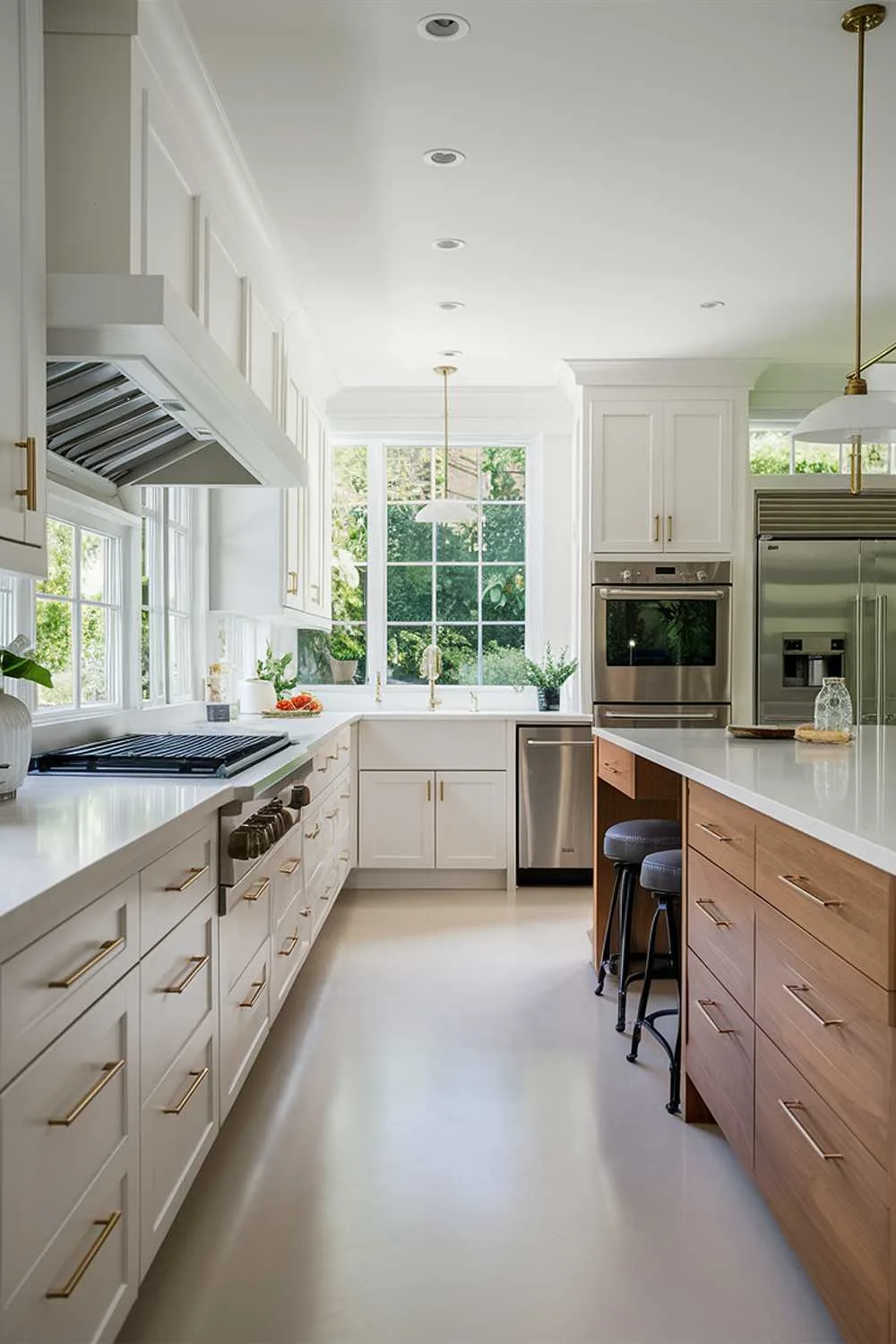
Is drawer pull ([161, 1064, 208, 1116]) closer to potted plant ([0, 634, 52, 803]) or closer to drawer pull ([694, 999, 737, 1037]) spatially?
potted plant ([0, 634, 52, 803])

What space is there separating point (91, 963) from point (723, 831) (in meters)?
1.36

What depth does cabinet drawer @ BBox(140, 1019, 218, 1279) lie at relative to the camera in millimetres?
1644

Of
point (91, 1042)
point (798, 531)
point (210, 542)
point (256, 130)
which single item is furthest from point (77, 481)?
point (798, 531)

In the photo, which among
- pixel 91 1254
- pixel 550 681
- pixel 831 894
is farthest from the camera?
pixel 550 681

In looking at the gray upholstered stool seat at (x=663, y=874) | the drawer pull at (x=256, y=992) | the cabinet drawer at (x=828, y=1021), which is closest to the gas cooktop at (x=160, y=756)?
the drawer pull at (x=256, y=992)

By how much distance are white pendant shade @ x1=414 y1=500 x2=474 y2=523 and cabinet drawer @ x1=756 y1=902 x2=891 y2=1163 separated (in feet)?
11.4

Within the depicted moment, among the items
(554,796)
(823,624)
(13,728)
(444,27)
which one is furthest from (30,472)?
(823,624)

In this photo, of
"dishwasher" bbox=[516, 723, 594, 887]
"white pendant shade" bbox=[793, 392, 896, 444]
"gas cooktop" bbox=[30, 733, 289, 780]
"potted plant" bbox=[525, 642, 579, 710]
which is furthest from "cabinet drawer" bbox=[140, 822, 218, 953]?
"potted plant" bbox=[525, 642, 579, 710]

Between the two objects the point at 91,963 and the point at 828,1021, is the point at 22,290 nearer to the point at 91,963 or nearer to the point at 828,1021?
the point at 91,963

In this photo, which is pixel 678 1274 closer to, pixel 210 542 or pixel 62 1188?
pixel 62 1188

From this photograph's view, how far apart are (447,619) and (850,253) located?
291 centimetres

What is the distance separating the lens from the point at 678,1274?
1861mm

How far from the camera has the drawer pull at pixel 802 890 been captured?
4.97ft

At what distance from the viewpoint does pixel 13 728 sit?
2.02 m
